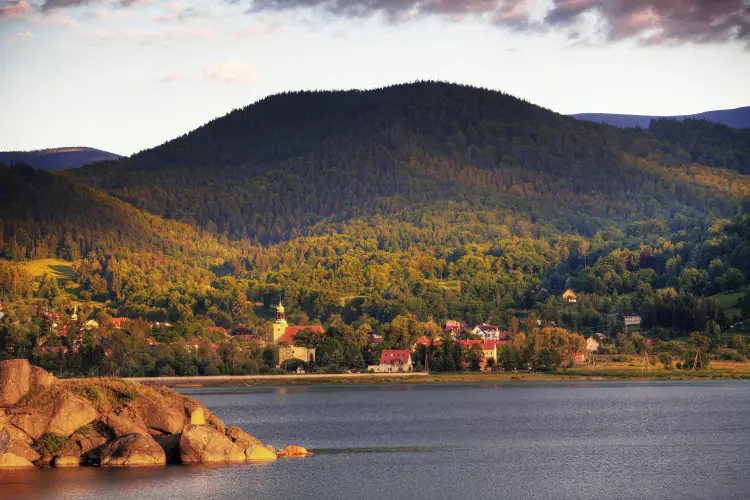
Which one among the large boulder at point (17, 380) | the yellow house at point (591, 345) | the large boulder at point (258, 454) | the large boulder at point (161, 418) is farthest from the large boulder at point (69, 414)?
the yellow house at point (591, 345)

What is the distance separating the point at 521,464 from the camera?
2108 inches

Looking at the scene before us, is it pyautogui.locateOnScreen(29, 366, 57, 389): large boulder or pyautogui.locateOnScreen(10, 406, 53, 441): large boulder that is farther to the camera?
pyautogui.locateOnScreen(29, 366, 57, 389): large boulder

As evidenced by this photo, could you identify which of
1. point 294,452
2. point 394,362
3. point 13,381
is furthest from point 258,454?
point 394,362

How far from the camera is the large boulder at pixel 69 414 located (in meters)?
50.7

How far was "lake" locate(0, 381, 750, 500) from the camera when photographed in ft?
148

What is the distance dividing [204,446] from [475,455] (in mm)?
14865

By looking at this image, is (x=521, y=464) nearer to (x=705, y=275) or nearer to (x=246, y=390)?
(x=246, y=390)

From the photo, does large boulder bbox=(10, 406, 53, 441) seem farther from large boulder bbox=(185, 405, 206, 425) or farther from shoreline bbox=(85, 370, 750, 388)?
shoreline bbox=(85, 370, 750, 388)

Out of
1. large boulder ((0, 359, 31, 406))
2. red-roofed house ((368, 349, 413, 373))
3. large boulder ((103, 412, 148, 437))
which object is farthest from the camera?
red-roofed house ((368, 349, 413, 373))

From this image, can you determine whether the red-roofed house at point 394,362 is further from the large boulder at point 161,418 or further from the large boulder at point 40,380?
the large boulder at point 40,380

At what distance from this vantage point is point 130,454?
165 feet

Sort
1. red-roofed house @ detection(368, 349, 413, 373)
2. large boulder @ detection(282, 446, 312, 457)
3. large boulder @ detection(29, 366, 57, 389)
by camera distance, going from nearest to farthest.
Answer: large boulder @ detection(29, 366, 57, 389), large boulder @ detection(282, 446, 312, 457), red-roofed house @ detection(368, 349, 413, 373)

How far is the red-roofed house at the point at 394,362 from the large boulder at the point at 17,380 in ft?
308

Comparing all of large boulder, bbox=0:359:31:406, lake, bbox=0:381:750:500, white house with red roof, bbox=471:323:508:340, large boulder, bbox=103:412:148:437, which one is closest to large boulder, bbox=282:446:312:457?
lake, bbox=0:381:750:500
